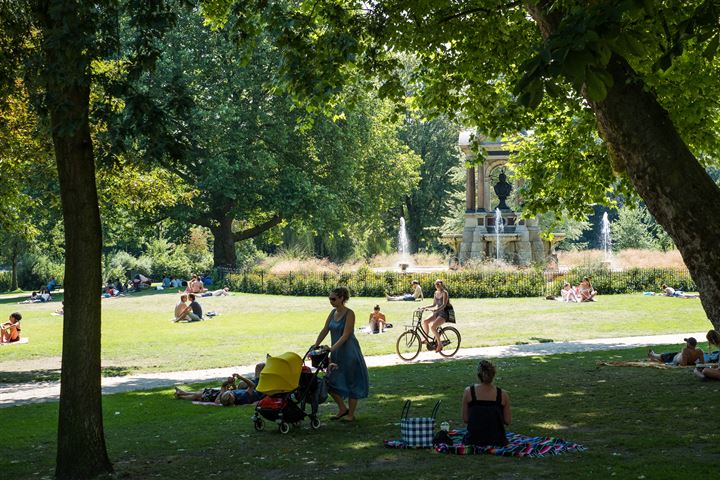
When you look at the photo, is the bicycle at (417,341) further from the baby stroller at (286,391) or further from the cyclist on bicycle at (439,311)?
the baby stroller at (286,391)

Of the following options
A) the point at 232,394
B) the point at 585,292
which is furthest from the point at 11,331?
the point at 585,292

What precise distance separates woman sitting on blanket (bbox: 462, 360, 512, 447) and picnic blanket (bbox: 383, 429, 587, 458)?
96mm

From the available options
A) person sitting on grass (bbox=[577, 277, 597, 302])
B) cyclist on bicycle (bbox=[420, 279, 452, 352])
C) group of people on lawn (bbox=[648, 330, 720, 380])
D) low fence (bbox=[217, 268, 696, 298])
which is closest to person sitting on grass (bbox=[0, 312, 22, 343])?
cyclist on bicycle (bbox=[420, 279, 452, 352])

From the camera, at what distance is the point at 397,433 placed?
10758 mm

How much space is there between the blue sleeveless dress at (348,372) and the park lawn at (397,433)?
439mm

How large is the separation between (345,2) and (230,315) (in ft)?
61.0

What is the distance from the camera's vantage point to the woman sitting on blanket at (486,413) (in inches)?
373

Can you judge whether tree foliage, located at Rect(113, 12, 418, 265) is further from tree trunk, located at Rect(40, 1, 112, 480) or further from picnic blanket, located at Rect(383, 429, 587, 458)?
picnic blanket, located at Rect(383, 429, 587, 458)

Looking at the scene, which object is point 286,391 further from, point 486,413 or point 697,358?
point 697,358

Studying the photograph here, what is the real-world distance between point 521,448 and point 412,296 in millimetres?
28599

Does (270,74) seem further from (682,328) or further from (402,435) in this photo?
(402,435)

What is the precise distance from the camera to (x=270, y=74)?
48375mm

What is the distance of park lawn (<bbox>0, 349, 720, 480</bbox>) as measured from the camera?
28.6 feet

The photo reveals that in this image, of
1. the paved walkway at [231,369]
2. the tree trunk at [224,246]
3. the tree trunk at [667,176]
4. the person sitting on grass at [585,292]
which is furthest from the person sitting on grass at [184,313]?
the tree trunk at [667,176]
